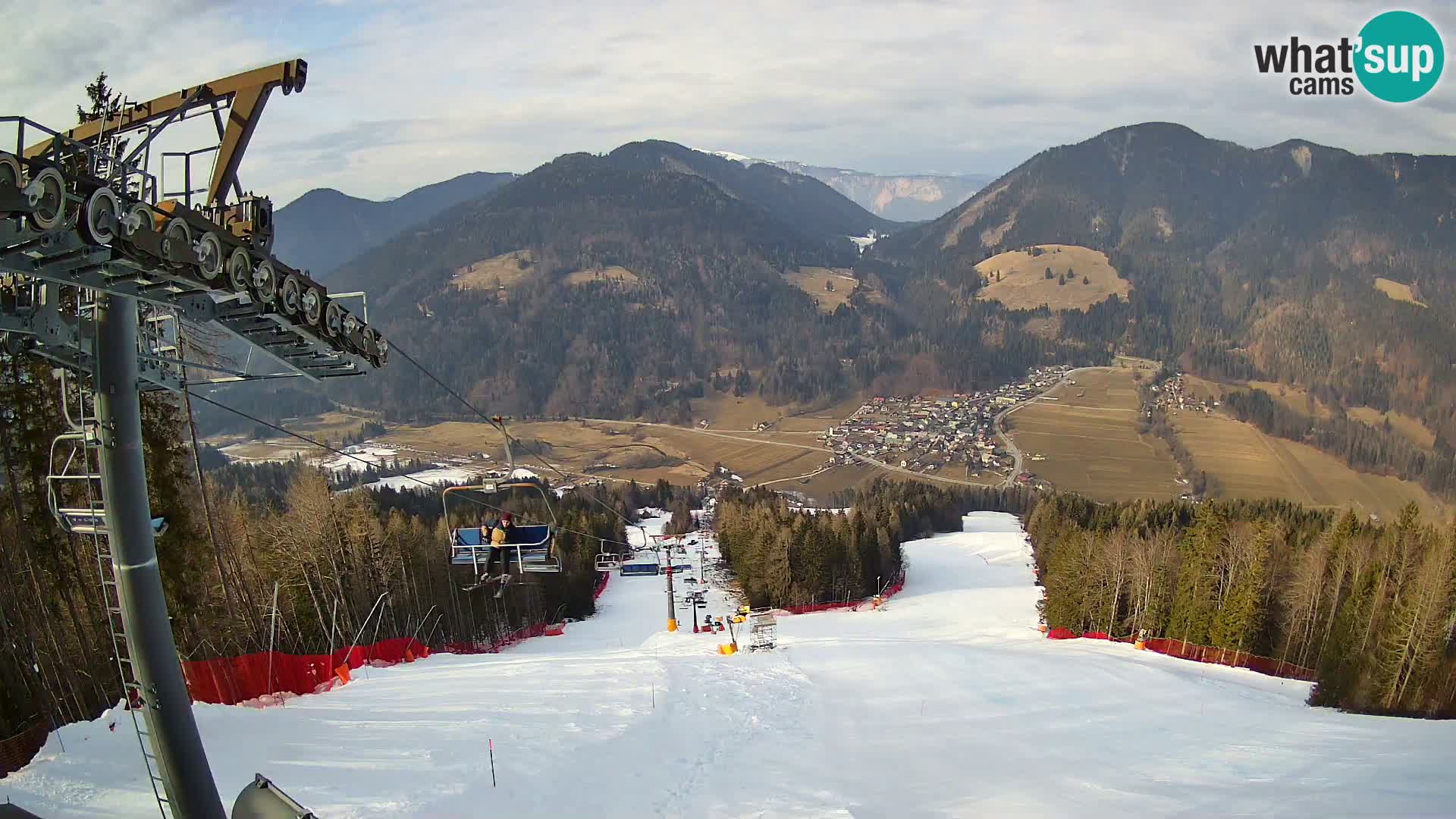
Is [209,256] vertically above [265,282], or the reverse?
[209,256]

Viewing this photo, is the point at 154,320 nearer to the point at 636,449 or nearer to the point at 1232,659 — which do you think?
the point at 1232,659

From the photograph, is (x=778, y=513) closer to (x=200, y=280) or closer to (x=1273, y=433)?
(x=200, y=280)

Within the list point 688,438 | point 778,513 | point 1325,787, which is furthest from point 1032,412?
point 1325,787

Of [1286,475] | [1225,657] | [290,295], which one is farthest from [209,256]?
[1286,475]

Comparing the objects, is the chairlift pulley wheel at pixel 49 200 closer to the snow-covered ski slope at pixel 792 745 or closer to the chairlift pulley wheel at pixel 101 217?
the chairlift pulley wheel at pixel 101 217

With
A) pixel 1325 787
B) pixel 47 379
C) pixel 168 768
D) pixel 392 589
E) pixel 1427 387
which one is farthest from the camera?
pixel 1427 387

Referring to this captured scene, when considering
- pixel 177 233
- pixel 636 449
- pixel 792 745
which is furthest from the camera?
pixel 636 449

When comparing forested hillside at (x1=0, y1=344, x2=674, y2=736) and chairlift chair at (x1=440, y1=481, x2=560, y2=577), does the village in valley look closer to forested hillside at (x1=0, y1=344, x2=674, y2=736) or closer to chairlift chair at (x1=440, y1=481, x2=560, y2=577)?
forested hillside at (x1=0, y1=344, x2=674, y2=736)

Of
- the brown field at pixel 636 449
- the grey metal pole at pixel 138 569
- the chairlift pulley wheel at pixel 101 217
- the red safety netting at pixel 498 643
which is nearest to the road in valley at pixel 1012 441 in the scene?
the brown field at pixel 636 449
